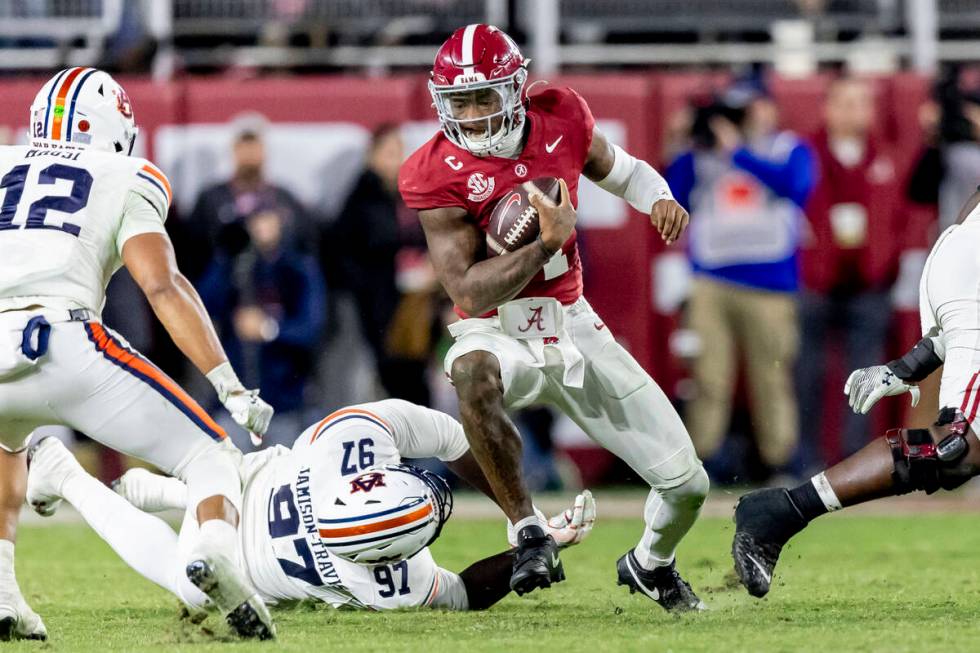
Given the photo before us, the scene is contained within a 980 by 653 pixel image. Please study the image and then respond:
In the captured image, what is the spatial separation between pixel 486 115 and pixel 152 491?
1687 millimetres

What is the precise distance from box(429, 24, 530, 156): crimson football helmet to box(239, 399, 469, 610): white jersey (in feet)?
2.93

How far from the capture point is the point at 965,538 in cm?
747

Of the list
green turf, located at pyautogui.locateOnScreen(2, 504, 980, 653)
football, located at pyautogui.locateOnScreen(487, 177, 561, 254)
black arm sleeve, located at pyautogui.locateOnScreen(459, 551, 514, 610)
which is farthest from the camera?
black arm sleeve, located at pyautogui.locateOnScreen(459, 551, 514, 610)

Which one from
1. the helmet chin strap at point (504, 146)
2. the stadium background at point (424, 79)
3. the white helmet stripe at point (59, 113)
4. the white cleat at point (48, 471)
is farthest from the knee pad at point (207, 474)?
the stadium background at point (424, 79)

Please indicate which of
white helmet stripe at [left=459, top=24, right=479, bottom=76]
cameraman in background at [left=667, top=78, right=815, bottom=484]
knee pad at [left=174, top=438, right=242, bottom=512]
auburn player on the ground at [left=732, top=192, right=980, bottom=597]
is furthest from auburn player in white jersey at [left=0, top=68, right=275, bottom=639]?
cameraman in background at [left=667, top=78, right=815, bottom=484]

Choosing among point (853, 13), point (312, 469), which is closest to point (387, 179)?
point (853, 13)

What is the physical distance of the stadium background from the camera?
32.4 ft

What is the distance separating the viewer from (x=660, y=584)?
18.0ft

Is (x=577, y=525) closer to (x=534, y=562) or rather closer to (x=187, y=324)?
(x=534, y=562)

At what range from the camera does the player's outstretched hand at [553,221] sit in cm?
500

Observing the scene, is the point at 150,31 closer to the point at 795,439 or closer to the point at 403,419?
the point at 795,439

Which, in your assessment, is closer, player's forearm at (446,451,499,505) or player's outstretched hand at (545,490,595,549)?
player's outstretched hand at (545,490,595,549)

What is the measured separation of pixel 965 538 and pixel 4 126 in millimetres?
5953

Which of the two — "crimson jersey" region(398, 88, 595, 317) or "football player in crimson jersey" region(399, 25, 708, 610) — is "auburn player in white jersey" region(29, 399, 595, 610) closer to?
"football player in crimson jersey" region(399, 25, 708, 610)
